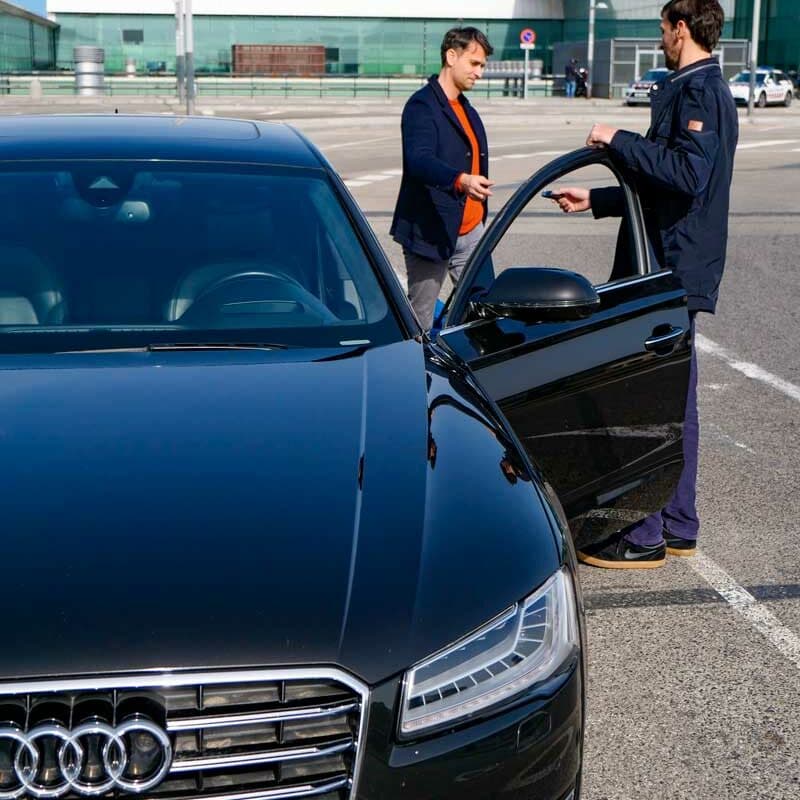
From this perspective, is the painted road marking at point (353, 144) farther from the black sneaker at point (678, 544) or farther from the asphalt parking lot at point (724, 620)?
the black sneaker at point (678, 544)

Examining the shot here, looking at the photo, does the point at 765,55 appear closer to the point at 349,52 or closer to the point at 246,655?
the point at 349,52

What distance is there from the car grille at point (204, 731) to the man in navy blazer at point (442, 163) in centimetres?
438

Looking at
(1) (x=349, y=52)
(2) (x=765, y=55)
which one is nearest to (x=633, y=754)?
(2) (x=765, y=55)

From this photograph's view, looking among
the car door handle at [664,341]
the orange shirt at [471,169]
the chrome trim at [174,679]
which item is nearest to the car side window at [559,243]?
the orange shirt at [471,169]

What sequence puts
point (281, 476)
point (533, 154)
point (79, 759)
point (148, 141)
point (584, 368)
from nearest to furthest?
point (79, 759) → point (281, 476) → point (584, 368) → point (148, 141) → point (533, 154)

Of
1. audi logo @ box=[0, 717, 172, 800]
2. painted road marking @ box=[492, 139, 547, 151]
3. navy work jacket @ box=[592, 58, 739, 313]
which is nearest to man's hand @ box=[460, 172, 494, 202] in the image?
navy work jacket @ box=[592, 58, 739, 313]

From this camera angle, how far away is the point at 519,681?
2449 mm

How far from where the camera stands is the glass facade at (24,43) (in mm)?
64750

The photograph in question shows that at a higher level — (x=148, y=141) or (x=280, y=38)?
(x=280, y=38)

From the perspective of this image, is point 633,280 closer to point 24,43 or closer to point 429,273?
point 429,273

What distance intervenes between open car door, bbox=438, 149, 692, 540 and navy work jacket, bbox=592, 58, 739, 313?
198 mm

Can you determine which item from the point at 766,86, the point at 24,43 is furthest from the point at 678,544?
the point at 24,43

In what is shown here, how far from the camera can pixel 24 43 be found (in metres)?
69.9

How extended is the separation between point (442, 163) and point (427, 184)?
5.3 inches
